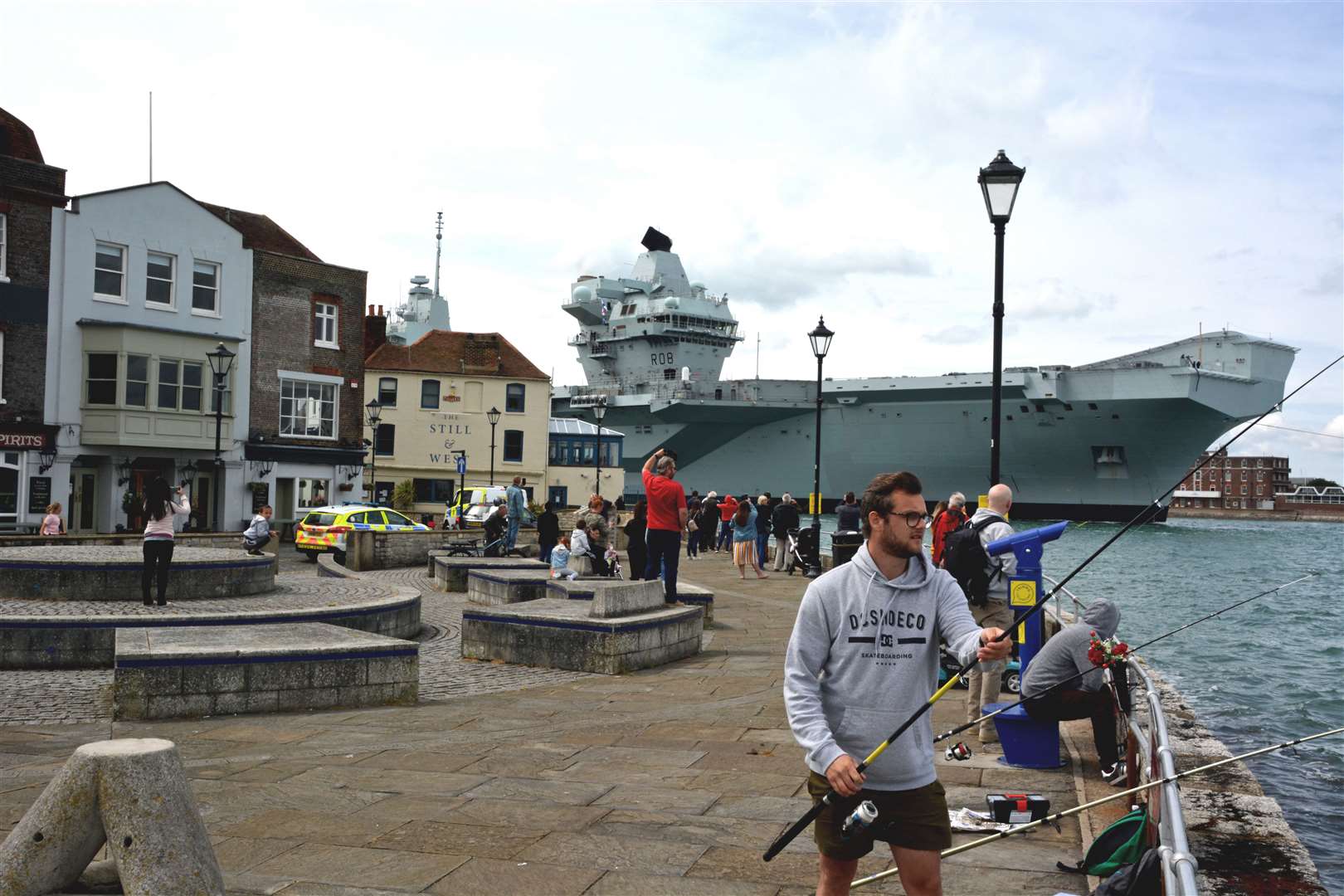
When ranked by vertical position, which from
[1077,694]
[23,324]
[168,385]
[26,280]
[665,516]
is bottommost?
[1077,694]

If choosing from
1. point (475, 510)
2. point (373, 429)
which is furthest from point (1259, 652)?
point (373, 429)

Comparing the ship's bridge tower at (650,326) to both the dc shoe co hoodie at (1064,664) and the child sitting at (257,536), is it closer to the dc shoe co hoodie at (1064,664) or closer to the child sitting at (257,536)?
the child sitting at (257,536)

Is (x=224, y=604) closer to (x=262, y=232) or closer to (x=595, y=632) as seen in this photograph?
(x=595, y=632)

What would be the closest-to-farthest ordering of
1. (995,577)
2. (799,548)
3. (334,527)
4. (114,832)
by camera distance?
(114,832) < (995,577) < (799,548) < (334,527)

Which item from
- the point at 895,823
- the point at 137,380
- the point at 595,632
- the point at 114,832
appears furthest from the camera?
the point at 137,380

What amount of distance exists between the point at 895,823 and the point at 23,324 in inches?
1328

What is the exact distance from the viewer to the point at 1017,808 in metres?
5.53

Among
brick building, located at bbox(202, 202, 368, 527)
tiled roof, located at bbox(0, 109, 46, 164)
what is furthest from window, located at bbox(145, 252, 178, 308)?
tiled roof, located at bbox(0, 109, 46, 164)

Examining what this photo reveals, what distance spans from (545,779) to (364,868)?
1.80 m

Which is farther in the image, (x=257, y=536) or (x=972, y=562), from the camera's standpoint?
(x=257, y=536)

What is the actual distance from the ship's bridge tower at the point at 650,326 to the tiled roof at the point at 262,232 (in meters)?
34.1

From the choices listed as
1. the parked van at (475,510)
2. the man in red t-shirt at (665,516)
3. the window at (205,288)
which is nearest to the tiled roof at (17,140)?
the window at (205,288)

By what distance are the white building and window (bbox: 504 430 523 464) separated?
19784mm

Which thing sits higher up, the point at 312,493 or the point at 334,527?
the point at 312,493
